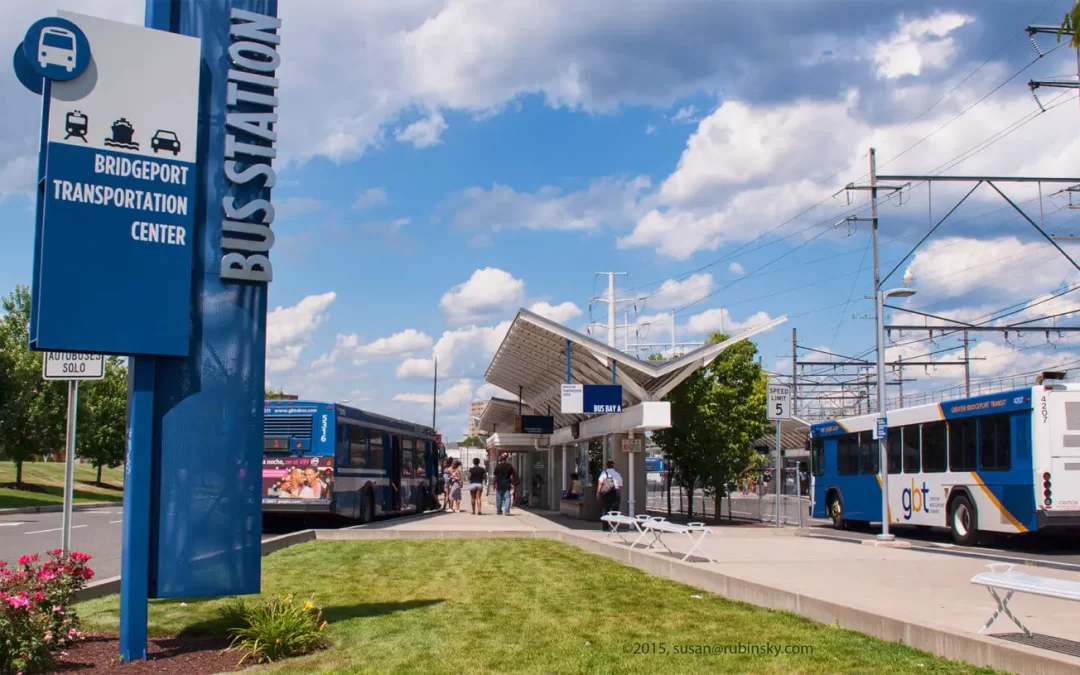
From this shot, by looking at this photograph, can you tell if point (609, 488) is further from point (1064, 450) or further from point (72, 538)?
point (72, 538)

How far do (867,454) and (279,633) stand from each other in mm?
20205

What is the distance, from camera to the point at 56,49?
7.41 m

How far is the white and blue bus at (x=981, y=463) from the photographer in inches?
685

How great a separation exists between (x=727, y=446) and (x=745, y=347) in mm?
3024

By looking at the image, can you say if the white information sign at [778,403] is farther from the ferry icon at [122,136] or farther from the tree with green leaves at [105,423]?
the tree with green leaves at [105,423]

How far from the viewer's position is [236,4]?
333 inches

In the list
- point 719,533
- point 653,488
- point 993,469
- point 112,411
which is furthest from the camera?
point 653,488

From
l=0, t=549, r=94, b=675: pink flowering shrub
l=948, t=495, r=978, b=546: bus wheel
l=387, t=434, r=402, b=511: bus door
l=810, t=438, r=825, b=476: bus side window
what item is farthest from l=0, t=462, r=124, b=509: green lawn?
l=0, t=549, r=94, b=675: pink flowering shrub

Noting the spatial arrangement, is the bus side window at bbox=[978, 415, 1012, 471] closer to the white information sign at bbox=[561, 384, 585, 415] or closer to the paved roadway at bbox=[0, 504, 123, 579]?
the white information sign at bbox=[561, 384, 585, 415]

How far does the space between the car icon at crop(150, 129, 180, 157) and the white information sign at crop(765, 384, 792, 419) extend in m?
19.7

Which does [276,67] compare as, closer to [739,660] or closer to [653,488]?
[739,660]

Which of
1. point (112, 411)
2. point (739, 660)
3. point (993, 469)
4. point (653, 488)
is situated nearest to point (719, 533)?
point (993, 469)

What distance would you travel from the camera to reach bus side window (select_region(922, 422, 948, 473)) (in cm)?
2072

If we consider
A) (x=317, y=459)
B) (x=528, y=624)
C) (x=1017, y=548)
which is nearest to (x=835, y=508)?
(x=1017, y=548)
